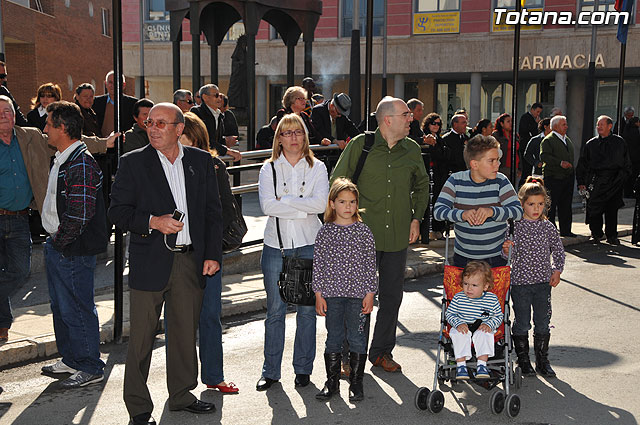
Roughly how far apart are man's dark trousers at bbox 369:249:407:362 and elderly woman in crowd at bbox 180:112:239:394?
1221 mm

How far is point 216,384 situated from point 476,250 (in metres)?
2.14

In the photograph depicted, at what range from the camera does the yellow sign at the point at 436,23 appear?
32.3 meters

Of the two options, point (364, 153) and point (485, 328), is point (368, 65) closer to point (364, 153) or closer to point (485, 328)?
point (364, 153)

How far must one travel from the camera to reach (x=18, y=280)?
6.54 metres

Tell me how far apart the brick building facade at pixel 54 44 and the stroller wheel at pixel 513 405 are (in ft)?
87.3

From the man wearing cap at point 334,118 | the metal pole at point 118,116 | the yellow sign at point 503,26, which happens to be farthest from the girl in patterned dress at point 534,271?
the yellow sign at point 503,26

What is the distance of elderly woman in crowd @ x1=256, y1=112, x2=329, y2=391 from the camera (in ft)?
19.3

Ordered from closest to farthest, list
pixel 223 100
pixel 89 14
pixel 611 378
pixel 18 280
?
Answer: pixel 611 378, pixel 18 280, pixel 223 100, pixel 89 14

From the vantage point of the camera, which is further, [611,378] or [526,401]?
[611,378]

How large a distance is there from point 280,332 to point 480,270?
1.54 metres

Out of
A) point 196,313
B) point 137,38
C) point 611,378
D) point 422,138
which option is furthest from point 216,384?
point 137,38

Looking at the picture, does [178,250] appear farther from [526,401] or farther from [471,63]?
[471,63]

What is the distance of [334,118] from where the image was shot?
11758 mm

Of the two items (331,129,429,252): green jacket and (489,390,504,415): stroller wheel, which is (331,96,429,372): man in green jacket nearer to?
(331,129,429,252): green jacket
